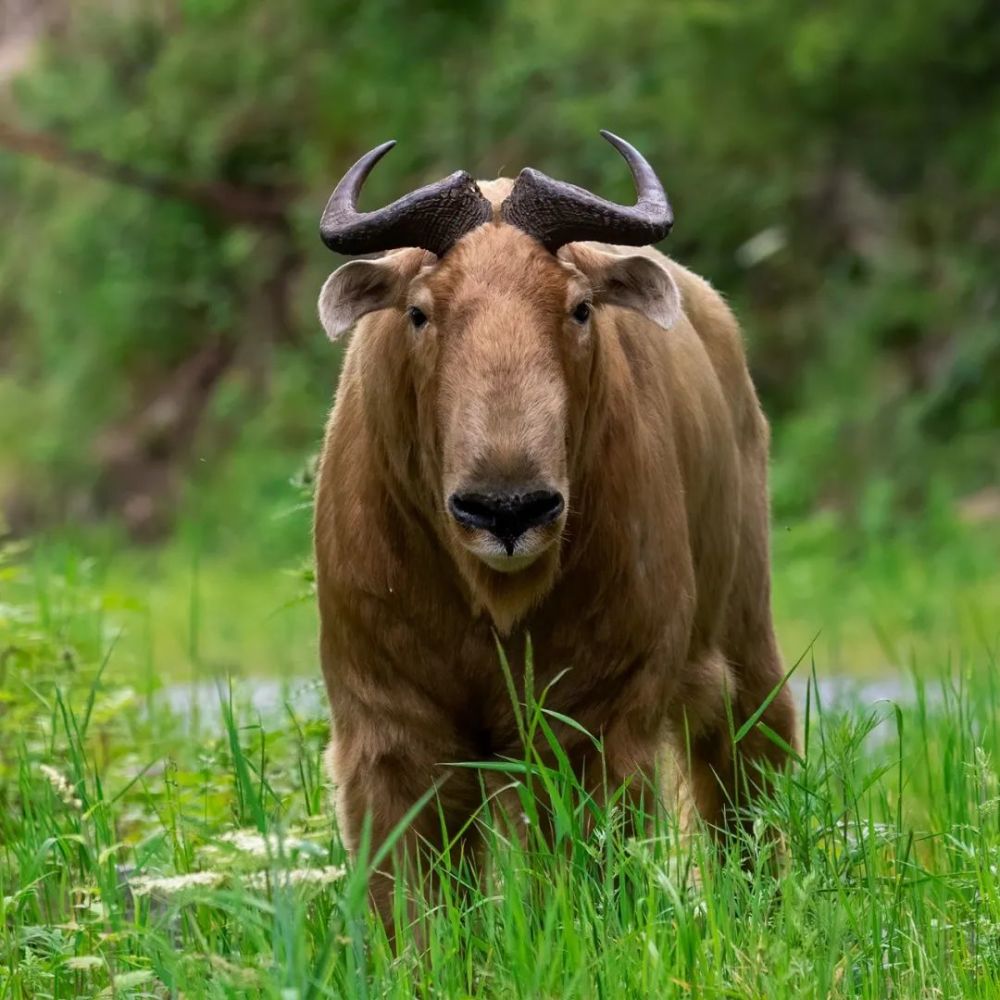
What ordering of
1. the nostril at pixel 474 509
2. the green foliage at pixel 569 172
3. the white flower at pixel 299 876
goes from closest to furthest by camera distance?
1. the white flower at pixel 299 876
2. the nostril at pixel 474 509
3. the green foliage at pixel 569 172

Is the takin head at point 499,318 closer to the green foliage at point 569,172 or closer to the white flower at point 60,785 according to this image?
the white flower at point 60,785

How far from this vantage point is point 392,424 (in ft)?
17.6

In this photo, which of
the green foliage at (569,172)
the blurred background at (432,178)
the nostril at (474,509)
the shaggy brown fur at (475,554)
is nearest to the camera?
the nostril at (474,509)

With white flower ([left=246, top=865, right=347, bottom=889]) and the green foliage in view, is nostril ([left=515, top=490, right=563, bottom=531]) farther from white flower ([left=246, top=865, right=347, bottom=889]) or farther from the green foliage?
the green foliage

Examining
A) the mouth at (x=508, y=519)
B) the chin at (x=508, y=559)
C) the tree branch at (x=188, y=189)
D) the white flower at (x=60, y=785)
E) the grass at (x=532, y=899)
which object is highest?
the tree branch at (x=188, y=189)

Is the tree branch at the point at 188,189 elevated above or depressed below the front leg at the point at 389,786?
above

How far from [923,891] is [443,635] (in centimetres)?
141

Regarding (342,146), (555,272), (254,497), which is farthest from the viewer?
(342,146)

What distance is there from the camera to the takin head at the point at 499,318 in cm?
468

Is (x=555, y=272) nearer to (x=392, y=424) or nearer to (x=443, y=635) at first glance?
(x=392, y=424)

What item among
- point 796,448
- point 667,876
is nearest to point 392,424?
point 667,876

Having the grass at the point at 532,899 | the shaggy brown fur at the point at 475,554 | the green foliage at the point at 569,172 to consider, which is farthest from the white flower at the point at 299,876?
the green foliage at the point at 569,172

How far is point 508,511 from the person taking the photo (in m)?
4.61

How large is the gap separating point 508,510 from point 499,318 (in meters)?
0.58
